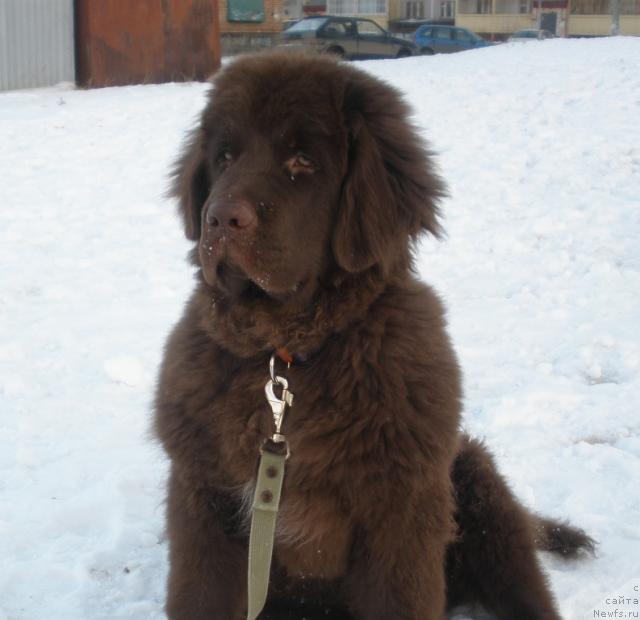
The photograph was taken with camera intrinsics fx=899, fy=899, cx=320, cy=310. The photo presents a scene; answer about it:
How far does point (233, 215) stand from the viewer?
231cm

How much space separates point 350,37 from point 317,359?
23.0m

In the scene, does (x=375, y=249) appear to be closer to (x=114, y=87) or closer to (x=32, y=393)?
(x=32, y=393)

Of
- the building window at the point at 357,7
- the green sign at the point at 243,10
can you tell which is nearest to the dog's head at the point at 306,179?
the green sign at the point at 243,10

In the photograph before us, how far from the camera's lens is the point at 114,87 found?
12883 mm

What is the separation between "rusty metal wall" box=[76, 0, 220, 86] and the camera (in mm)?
12820

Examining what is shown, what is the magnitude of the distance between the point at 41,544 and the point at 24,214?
4295 millimetres

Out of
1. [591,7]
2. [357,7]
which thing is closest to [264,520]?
[357,7]

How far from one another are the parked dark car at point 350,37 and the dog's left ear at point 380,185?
20.1m

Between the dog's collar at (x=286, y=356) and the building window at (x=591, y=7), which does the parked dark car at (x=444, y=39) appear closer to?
the building window at (x=591, y=7)

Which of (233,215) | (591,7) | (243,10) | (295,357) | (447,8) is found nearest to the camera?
(233,215)

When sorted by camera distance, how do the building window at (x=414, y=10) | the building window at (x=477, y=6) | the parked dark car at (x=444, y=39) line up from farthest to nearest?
the building window at (x=414, y=10) < the building window at (x=477, y=6) < the parked dark car at (x=444, y=39)

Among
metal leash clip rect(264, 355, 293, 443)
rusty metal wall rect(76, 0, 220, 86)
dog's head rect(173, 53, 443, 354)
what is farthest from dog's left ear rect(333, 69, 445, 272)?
rusty metal wall rect(76, 0, 220, 86)

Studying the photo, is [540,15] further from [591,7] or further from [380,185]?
[380,185]

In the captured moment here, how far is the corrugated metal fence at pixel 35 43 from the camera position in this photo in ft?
39.4
